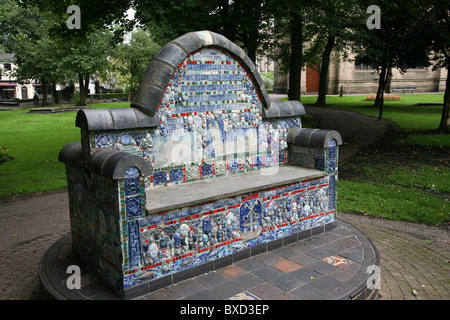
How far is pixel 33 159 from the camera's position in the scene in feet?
44.2

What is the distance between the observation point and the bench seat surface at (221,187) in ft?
14.5

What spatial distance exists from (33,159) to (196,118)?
10.1 meters

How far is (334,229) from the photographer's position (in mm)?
6090

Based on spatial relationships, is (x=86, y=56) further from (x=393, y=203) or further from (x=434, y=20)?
(x=393, y=203)

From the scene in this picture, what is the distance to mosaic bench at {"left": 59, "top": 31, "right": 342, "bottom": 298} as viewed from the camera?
412 centimetres

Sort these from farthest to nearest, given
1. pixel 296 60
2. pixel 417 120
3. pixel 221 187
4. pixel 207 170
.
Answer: pixel 417 120 < pixel 296 60 < pixel 207 170 < pixel 221 187

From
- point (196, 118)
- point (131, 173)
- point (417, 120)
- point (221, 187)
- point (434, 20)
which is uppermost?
point (434, 20)

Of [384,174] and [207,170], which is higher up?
[207,170]

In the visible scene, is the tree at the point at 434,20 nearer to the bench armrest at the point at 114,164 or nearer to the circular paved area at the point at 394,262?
the circular paved area at the point at 394,262

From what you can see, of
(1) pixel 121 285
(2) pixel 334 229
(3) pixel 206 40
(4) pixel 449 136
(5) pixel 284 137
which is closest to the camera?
(1) pixel 121 285

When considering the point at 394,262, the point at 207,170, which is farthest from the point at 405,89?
the point at 207,170

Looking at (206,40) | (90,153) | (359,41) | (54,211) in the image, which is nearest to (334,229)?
(206,40)

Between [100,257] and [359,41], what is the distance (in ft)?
53.6
